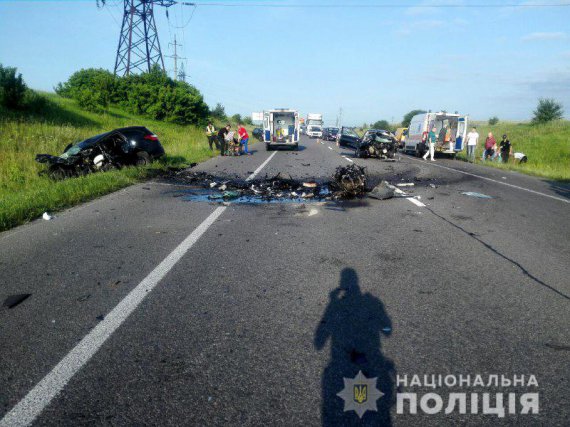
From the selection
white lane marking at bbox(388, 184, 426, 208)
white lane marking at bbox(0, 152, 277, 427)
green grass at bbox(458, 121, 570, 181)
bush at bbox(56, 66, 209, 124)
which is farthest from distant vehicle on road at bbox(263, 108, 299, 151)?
white lane marking at bbox(0, 152, 277, 427)

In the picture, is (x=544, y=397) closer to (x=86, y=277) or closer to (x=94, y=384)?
(x=94, y=384)

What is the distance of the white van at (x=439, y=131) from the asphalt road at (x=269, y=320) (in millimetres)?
19310

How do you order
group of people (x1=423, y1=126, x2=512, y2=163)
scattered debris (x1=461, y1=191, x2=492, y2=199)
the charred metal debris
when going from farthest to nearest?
group of people (x1=423, y1=126, x2=512, y2=163)
scattered debris (x1=461, y1=191, x2=492, y2=199)
the charred metal debris

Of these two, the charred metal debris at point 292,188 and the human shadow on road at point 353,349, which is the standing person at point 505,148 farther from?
the human shadow on road at point 353,349

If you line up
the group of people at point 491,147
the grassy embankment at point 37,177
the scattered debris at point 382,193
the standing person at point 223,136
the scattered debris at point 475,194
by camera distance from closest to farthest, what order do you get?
the grassy embankment at point 37,177, the scattered debris at point 382,193, the scattered debris at point 475,194, the group of people at point 491,147, the standing person at point 223,136

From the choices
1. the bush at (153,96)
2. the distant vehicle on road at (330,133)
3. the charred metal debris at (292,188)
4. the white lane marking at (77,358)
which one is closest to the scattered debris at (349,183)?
the charred metal debris at (292,188)

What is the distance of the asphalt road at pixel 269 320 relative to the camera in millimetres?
2242

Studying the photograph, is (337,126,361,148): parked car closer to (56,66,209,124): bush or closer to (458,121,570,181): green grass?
(458,121,570,181): green grass

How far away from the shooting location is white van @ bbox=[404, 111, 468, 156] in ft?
78.6

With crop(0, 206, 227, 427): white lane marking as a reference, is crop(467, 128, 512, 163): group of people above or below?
above

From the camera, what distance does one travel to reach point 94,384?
2391mm

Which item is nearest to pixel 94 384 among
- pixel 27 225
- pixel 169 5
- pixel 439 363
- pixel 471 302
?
pixel 439 363

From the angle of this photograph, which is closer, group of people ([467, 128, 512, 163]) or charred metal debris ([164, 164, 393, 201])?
charred metal debris ([164, 164, 393, 201])

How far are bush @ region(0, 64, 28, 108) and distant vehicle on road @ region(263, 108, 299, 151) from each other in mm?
16201
